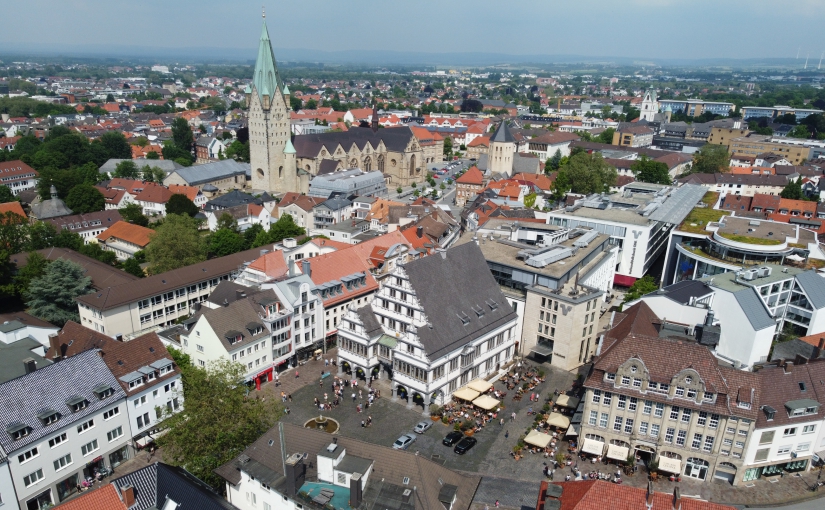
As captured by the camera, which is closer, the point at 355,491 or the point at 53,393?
the point at 355,491

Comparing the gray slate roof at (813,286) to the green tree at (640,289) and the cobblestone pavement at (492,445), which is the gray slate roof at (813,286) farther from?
the cobblestone pavement at (492,445)

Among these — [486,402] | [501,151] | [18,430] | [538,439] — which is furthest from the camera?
[501,151]

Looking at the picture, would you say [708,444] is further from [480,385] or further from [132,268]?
[132,268]

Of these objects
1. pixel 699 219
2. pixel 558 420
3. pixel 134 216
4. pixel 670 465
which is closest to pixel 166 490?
pixel 558 420

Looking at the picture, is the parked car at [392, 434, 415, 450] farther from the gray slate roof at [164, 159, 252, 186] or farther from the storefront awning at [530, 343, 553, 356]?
the gray slate roof at [164, 159, 252, 186]

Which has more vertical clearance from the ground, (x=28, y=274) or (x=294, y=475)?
(x=294, y=475)

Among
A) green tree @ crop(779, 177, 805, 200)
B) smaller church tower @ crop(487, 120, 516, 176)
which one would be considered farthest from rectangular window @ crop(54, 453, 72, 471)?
green tree @ crop(779, 177, 805, 200)
